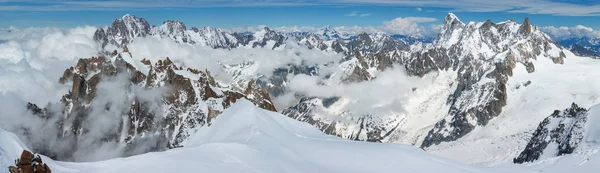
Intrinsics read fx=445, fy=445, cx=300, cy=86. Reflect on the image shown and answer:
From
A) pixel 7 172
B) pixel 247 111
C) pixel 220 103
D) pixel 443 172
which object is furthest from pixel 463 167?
pixel 220 103

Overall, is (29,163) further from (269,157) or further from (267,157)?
(269,157)

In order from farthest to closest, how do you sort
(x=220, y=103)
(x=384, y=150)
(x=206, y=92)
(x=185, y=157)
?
(x=206, y=92) → (x=220, y=103) → (x=384, y=150) → (x=185, y=157)

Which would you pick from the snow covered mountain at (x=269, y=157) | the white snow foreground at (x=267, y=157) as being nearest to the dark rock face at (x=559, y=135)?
the snow covered mountain at (x=269, y=157)

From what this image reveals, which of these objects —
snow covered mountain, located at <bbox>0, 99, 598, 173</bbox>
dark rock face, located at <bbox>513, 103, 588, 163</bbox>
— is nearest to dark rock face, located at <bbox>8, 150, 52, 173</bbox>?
snow covered mountain, located at <bbox>0, 99, 598, 173</bbox>

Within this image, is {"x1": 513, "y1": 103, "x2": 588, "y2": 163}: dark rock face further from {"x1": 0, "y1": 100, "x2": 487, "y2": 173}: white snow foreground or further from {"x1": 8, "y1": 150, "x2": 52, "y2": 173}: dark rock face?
{"x1": 8, "y1": 150, "x2": 52, "y2": 173}: dark rock face

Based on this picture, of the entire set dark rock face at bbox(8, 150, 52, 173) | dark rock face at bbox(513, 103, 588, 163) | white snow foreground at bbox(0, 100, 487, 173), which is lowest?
dark rock face at bbox(513, 103, 588, 163)

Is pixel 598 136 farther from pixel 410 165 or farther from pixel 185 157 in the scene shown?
pixel 185 157

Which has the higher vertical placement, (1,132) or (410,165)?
(1,132)
